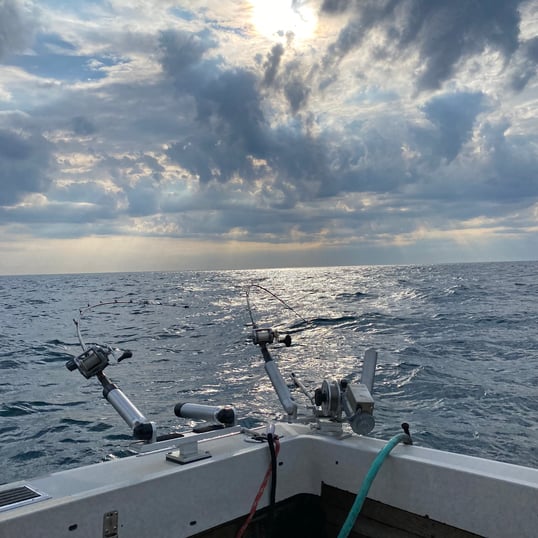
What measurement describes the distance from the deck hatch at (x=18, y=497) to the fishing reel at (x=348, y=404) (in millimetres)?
1471

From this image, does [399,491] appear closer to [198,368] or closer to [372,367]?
[372,367]

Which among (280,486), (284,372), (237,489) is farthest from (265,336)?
(284,372)

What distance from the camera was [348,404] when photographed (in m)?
2.80

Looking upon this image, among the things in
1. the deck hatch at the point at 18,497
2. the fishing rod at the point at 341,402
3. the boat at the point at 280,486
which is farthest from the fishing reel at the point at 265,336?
the deck hatch at the point at 18,497

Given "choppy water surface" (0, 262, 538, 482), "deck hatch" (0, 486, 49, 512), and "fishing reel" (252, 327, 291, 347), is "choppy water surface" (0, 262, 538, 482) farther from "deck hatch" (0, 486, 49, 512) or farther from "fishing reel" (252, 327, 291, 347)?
"deck hatch" (0, 486, 49, 512)

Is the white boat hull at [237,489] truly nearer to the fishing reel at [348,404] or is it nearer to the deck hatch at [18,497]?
the deck hatch at [18,497]

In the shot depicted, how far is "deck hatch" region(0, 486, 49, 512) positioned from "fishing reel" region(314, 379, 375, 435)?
1.47 m

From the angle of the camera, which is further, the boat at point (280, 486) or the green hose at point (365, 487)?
the green hose at point (365, 487)

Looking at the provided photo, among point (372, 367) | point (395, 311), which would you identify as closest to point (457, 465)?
point (372, 367)

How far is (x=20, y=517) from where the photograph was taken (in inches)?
74.0

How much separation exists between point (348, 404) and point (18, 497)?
160 centimetres

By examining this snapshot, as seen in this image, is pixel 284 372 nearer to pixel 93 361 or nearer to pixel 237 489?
pixel 93 361

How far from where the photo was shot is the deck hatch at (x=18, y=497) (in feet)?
6.47

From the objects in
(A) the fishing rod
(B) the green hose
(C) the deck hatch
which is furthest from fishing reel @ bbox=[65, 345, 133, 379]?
(B) the green hose
